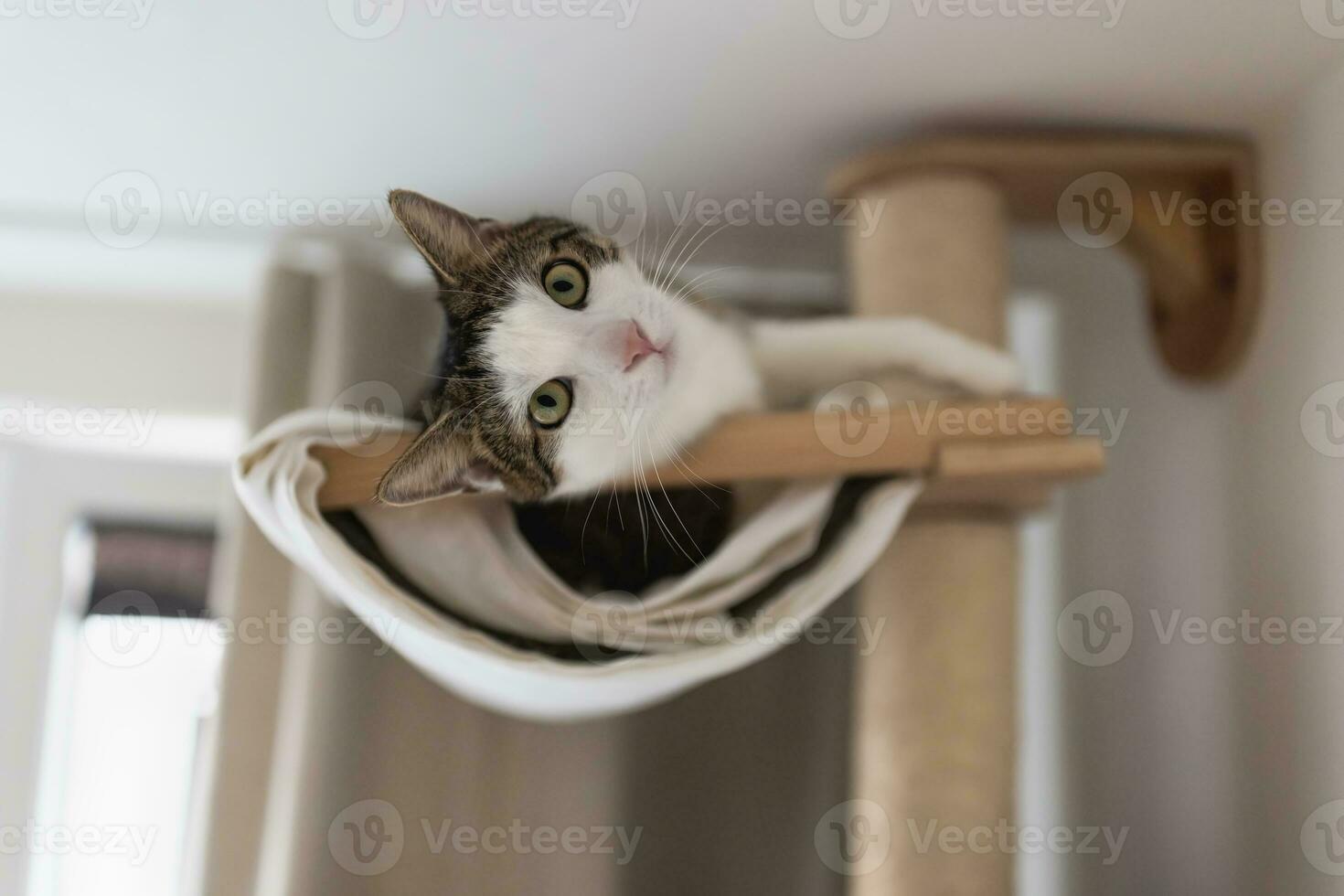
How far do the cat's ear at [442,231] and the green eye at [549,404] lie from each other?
0.53 ft

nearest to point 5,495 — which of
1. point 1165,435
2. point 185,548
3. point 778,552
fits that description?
point 185,548

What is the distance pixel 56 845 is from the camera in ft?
4.88

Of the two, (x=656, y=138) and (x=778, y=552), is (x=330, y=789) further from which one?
(x=656, y=138)

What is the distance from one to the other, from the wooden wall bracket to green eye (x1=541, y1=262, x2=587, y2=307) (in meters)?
0.49

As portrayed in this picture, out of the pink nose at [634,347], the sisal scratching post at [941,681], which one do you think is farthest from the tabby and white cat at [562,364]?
the sisal scratching post at [941,681]

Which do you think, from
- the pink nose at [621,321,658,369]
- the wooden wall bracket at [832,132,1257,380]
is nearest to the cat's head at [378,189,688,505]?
the pink nose at [621,321,658,369]

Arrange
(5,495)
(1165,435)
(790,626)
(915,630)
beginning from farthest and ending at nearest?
(5,495) → (1165,435) → (915,630) → (790,626)

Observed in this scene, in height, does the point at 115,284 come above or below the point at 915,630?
above

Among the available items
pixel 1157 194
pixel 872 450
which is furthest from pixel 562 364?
pixel 1157 194

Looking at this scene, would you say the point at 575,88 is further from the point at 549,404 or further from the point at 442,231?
the point at 549,404

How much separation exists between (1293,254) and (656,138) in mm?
824

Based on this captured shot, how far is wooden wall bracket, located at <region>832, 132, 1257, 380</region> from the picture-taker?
1.20 meters

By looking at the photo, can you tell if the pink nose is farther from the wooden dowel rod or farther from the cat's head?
the wooden dowel rod

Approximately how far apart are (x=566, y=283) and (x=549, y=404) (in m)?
0.12
